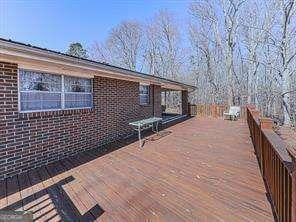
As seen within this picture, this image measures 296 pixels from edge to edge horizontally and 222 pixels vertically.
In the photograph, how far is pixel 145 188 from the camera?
15.8 feet

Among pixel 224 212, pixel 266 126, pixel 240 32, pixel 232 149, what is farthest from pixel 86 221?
pixel 240 32

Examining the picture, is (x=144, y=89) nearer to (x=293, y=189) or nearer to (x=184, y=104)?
(x=184, y=104)

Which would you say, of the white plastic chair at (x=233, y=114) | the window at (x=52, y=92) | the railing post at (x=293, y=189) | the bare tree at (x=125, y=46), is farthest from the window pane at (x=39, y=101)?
the bare tree at (x=125, y=46)

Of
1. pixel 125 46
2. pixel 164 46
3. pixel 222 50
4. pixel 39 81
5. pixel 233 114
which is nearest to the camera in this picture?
pixel 39 81

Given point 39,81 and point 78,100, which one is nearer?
point 39,81

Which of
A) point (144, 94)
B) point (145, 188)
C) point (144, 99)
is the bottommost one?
point (145, 188)

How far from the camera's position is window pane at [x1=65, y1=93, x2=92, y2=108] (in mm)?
7551

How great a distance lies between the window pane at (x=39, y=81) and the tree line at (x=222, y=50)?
50.3 ft

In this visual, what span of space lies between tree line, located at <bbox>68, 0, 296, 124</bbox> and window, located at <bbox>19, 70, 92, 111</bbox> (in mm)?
14295

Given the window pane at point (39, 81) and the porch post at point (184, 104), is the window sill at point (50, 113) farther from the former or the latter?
the porch post at point (184, 104)

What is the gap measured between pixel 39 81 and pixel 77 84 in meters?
1.54

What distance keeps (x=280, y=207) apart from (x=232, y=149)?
16.1 ft

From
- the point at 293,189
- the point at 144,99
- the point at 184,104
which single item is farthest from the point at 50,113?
the point at 184,104

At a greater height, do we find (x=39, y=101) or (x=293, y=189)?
(x=39, y=101)
